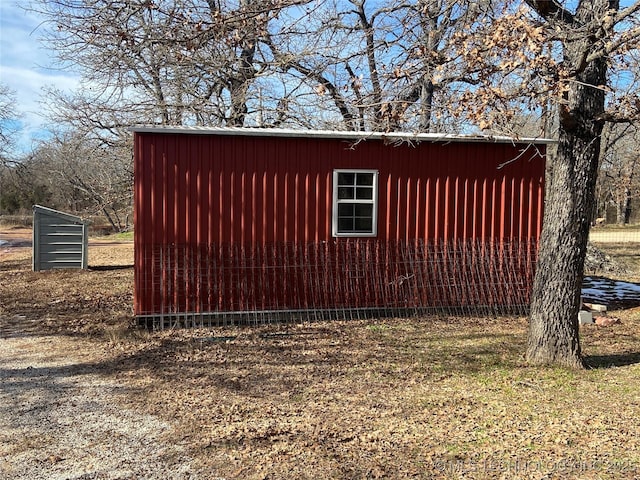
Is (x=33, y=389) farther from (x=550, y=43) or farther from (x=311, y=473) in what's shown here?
(x=550, y=43)

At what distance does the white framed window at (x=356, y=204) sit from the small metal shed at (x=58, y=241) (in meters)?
7.15

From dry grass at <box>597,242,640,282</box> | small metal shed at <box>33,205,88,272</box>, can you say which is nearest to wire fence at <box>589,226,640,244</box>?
dry grass at <box>597,242,640,282</box>

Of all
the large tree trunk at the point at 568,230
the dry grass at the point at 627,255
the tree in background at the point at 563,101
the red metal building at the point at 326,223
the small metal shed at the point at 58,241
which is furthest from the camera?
the dry grass at the point at 627,255

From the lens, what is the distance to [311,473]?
3066mm

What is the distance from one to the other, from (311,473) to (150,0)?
429 cm

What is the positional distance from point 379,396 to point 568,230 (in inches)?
96.8

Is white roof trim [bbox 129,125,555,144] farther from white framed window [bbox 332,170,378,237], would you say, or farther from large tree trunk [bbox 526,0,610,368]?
large tree trunk [bbox 526,0,610,368]

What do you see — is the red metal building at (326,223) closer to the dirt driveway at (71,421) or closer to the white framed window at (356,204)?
the white framed window at (356,204)

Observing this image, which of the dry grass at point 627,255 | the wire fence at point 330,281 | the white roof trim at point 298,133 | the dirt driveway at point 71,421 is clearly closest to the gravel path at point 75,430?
the dirt driveway at point 71,421

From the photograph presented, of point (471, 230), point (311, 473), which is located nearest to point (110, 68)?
point (471, 230)

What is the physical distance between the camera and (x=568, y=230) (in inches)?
201

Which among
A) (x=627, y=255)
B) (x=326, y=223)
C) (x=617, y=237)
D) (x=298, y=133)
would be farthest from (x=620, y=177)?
(x=298, y=133)

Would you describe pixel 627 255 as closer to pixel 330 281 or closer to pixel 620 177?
pixel 620 177

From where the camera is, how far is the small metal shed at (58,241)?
1187 cm
